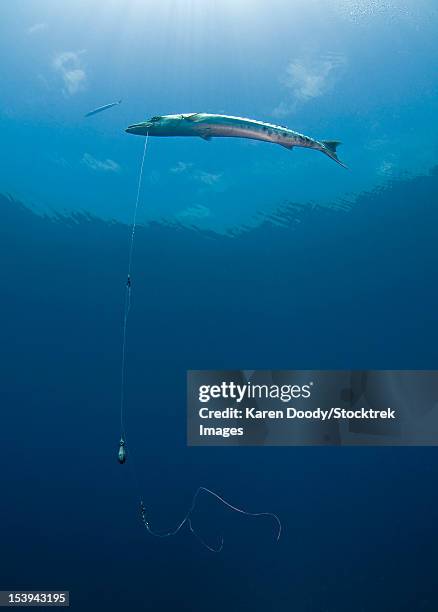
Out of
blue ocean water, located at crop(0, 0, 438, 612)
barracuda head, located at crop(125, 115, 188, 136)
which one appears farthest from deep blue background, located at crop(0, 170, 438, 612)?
barracuda head, located at crop(125, 115, 188, 136)

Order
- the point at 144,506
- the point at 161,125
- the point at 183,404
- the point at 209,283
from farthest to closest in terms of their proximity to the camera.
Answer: the point at 209,283, the point at 183,404, the point at 144,506, the point at 161,125

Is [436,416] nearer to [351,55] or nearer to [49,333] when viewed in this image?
[351,55]

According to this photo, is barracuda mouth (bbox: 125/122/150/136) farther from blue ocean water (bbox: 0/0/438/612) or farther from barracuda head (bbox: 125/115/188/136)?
blue ocean water (bbox: 0/0/438/612)

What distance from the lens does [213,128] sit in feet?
11.8

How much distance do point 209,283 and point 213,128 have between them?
346 centimetres

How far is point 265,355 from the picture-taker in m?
6.23

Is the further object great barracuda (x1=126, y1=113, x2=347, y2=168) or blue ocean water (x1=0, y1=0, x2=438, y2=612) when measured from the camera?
blue ocean water (x1=0, y1=0, x2=438, y2=612)

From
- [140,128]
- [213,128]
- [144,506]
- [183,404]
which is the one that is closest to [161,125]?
[140,128]

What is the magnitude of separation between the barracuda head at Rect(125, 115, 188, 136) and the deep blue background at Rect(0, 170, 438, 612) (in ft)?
10.5

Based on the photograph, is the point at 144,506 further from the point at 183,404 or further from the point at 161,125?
the point at 161,125

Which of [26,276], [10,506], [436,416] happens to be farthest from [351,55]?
[10,506]

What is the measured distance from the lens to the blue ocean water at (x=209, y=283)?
572cm

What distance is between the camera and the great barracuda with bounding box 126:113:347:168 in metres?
3.49

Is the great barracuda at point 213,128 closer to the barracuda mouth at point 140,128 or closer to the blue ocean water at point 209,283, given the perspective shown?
the barracuda mouth at point 140,128
